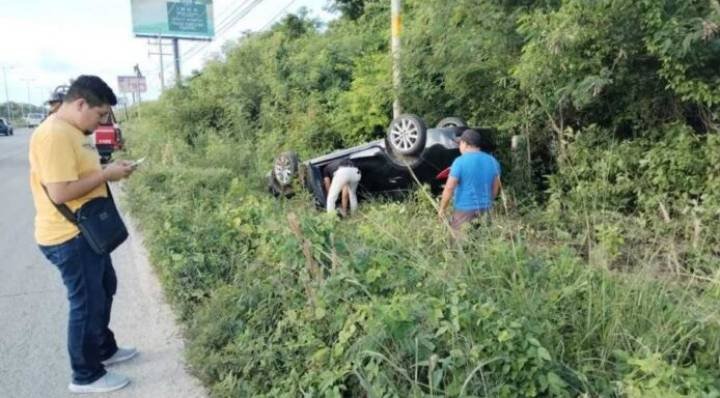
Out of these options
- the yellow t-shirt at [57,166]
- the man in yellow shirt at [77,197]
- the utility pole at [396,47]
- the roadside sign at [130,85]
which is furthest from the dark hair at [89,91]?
the roadside sign at [130,85]

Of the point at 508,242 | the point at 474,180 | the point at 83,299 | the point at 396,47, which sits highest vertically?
the point at 396,47

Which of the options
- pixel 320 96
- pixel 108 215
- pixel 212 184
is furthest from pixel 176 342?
pixel 320 96

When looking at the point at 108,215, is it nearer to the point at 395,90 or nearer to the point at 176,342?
the point at 176,342

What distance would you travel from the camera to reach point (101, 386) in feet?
10.8

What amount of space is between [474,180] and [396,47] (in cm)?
396

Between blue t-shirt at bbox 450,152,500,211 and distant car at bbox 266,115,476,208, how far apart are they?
83 centimetres

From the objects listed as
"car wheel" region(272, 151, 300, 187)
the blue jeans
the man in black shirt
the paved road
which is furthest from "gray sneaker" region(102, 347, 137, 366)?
"car wheel" region(272, 151, 300, 187)

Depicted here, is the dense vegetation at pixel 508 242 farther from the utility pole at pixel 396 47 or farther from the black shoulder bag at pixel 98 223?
the black shoulder bag at pixel 98 223


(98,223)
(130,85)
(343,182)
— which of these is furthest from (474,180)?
(130,85)

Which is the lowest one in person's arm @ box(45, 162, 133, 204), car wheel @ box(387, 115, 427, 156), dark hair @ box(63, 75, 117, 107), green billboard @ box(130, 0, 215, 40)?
person's arm @ box(45, 162, 133, 204)

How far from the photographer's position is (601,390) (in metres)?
2.35

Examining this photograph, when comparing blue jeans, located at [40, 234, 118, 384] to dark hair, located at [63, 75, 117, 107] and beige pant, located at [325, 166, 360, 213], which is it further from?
beige pant, located at [325, 166, 360, 213]

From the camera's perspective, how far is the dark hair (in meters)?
3.13

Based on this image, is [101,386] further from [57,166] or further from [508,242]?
[508,242]
